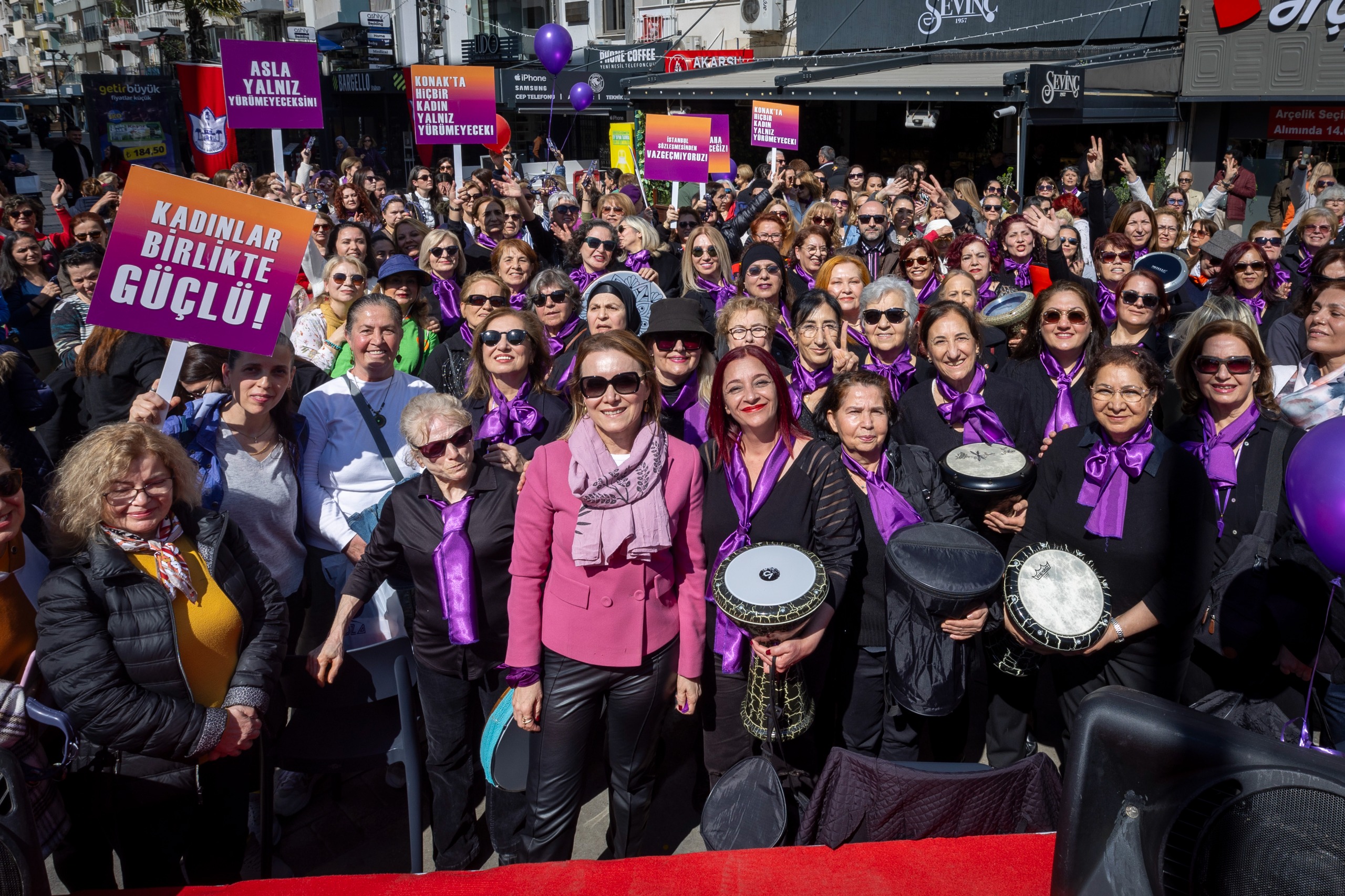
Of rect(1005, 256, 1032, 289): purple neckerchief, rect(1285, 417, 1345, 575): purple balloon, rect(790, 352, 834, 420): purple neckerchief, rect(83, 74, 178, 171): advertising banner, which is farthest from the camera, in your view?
rect(83, 74, 178, 171): advertising banner

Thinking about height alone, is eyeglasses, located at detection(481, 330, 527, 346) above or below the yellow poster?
below

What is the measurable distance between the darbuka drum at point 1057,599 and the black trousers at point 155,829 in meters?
2.45

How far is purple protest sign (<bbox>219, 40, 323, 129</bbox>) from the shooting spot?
30.0 ft

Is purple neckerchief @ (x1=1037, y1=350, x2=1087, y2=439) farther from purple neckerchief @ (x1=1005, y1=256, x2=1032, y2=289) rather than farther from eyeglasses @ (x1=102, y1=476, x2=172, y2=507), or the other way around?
eyeglasses @ (x1=102, y1=476, x2=172, y2=507)

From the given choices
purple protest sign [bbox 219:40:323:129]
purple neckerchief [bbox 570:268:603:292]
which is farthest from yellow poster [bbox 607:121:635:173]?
purple neckerchief [bbox 570:268:603:292]

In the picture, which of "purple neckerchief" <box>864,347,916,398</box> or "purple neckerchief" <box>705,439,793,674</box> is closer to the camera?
"purple neckerchief" <box>705,439,793,674</box>

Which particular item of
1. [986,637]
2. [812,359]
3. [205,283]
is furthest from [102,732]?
[812,359]

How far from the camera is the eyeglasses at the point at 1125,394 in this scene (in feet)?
10.4

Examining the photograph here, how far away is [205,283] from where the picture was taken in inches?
133

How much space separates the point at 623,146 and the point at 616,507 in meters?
17.2

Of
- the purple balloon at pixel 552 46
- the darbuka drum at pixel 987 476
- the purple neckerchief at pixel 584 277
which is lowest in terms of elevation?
the darbuka drum at pixel 987 476

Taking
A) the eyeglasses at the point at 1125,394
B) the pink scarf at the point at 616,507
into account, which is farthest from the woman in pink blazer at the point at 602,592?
the eyeglasses at the point at 1125,394

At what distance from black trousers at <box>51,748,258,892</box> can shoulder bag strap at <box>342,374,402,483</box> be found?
123 centimetres

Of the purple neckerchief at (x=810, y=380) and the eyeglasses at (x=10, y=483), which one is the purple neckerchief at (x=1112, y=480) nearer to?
the purple neckerchief at (x=810, y=380)
